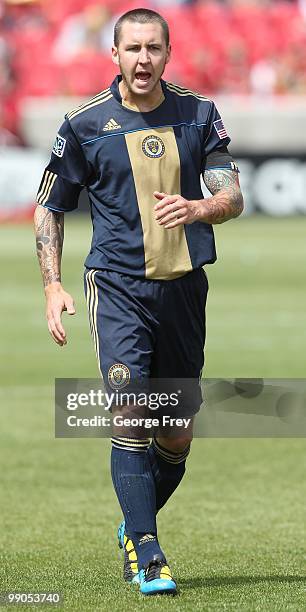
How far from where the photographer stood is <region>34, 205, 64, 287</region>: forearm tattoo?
5.26m

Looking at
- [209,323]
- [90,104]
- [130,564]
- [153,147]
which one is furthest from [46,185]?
[209,323]

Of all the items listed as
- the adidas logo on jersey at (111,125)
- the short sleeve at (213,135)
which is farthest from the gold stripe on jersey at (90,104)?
the short sleeve at (213,135)

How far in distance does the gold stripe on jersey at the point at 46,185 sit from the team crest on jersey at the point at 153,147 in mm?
390

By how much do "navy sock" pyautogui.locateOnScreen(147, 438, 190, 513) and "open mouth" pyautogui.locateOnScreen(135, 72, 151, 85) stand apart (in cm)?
146

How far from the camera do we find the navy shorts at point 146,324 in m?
5.00

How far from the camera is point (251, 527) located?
6590 millimetres

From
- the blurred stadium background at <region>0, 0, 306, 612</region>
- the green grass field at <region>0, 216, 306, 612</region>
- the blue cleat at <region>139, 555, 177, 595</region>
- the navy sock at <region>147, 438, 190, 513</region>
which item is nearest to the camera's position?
the blue cleat at <region>139, 555, 177, 595</region>

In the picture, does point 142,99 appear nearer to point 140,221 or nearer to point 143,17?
point 143,17

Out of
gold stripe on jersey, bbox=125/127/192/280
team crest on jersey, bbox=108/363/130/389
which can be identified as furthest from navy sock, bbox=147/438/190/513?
gold stripe on jersey, bbox=125/127/192/280

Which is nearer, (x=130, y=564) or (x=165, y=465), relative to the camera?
(x=130, y=564)

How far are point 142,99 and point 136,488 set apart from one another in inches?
58.2

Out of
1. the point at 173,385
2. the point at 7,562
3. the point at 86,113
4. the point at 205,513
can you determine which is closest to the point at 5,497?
the point at 205,513

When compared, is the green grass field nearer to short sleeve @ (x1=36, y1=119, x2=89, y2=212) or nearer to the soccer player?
the soccer player

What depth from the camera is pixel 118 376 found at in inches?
196
